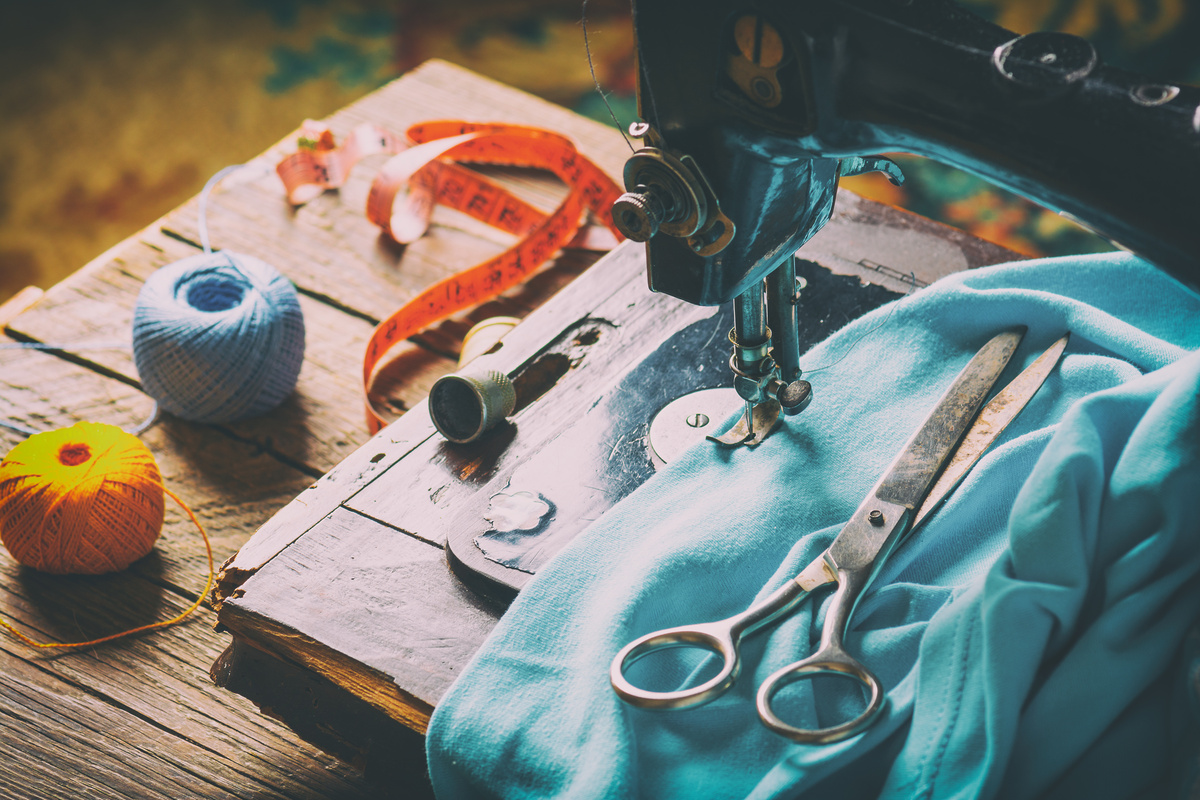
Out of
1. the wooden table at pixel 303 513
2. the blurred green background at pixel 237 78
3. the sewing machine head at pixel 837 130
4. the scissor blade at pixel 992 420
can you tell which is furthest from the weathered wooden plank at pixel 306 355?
the blurred green background at pixel 237 78

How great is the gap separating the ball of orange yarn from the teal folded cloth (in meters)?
0.40

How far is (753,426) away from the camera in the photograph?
29.9 inches

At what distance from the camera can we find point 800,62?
573 millimetres

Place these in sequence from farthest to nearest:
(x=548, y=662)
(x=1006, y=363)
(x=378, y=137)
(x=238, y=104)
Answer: (x=238, y=104) < (x=378, y=137) < (x=1006, y=363) < (x=548, y=662)

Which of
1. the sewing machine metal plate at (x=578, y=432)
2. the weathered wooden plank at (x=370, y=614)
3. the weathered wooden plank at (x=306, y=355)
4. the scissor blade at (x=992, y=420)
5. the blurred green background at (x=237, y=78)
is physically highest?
the scissor blade at (x=992, y=420)

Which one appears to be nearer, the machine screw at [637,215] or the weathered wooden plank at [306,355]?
the machine screw at [637,215]

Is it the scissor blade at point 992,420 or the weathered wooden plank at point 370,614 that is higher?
the scissor blade at point 992,420

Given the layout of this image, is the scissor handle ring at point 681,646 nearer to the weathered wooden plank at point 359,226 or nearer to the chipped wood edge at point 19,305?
the weathered wooden plank at point 359,226

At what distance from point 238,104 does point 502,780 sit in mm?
2321

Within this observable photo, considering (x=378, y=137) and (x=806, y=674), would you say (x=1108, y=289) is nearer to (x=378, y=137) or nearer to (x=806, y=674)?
(x=806, y=674)

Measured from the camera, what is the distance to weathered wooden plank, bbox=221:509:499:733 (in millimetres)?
647

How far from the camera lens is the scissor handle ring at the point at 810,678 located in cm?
53

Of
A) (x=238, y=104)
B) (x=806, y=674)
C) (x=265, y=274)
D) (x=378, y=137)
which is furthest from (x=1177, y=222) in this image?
(x=238, y=104)

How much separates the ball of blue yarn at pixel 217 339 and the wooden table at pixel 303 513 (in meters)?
0.05
